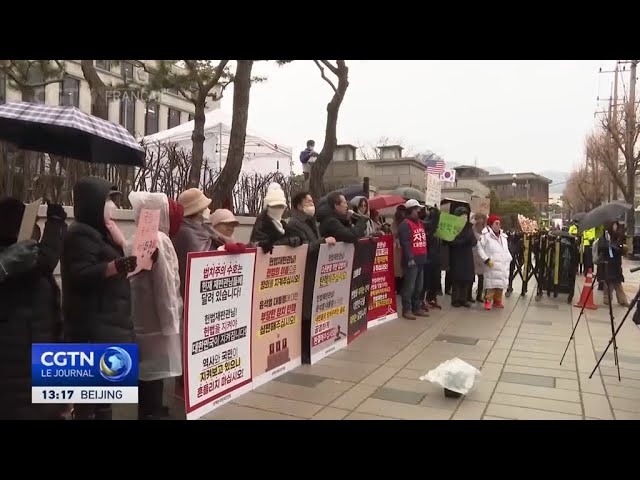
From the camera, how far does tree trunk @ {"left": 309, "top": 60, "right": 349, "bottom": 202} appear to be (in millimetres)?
12562

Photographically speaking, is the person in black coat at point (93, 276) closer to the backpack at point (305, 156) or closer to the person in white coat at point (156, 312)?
the person in white coat at point (156, 312)

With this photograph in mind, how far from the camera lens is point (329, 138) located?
12.7 m

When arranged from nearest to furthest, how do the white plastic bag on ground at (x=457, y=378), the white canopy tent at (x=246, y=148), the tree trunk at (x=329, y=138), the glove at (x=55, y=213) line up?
the glove at (x=55, y=213)
the white plastic bag on ground at (x=457, y=378)
the tree trunk at (x=329, y=138)
the white canopy tent at (x=246, y=148)

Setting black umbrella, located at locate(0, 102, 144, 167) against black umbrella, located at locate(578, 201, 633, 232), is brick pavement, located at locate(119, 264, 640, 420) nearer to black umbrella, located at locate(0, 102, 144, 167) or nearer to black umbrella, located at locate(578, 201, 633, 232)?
black umbrella, located at locate(578, 201, 633, 232)

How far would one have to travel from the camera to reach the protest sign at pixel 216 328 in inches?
148

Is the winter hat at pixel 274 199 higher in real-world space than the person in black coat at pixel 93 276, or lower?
higher

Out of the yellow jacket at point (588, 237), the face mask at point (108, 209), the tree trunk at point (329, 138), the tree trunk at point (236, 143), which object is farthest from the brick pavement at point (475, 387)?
the tree trunk at point (329, 138)

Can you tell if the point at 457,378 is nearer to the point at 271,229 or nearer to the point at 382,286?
the point at 271,229

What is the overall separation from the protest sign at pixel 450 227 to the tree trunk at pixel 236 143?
3588 mm

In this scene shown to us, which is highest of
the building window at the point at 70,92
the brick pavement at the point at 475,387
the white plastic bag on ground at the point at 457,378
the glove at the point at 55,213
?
the building window at the point at 70,92

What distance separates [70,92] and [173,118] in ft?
41.8

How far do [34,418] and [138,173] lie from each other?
5.32 meters

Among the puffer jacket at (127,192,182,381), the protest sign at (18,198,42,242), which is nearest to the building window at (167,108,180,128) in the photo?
the puffer jacket at (127,192,182,381)

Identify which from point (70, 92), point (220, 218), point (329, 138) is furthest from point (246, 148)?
point (70, 92)
